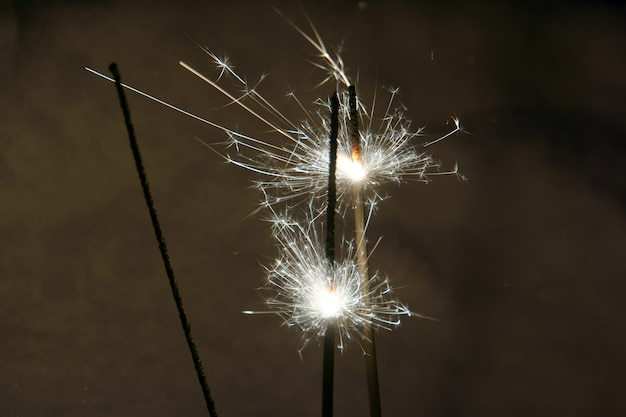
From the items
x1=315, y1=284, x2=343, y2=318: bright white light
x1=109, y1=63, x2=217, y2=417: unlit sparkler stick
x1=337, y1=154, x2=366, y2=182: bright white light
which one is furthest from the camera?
x1=337, y1=154, x2=366, y2=182: bright white light

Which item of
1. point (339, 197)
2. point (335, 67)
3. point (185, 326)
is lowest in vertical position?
point (185, 326)

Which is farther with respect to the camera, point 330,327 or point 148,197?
point 330,327

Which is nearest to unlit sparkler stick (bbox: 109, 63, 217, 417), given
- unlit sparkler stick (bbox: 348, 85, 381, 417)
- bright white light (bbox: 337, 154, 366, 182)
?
unlit sparkler stick (bbox: 348, 85, 381, 417)

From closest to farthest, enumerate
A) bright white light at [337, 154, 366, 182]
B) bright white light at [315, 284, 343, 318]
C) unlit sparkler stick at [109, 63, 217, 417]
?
unlit sparkler stick at [109, 63, 217, 417] < bright white light at [315, 284, 343, 318] < bright white light at [337, 154, 366, 182]

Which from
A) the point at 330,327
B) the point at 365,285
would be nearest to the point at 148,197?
the point at 330,327

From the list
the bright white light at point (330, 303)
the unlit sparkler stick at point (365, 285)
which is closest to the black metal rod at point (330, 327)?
the bright white light at point (330, 303)

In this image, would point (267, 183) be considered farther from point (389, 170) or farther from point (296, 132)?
point (389, 170)

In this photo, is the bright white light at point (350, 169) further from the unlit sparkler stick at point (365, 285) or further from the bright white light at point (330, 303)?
the bright white light at point (330, 303)

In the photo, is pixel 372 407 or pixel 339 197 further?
pixel 339 197

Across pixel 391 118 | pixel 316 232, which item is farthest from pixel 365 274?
pixel 391 118

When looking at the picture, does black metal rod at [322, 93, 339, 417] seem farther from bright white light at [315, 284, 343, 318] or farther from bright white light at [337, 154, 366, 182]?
bright white light at [337, 154, 366, 182]

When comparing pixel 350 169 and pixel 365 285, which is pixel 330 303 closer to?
pixel 365 285
